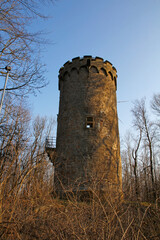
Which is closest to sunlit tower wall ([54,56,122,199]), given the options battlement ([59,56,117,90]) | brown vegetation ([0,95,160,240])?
battlement ([59,56,117,90])

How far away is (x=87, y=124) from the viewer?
12008 mm

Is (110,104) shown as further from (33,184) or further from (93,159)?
(33,184)

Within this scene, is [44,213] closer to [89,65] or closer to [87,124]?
[87,124]

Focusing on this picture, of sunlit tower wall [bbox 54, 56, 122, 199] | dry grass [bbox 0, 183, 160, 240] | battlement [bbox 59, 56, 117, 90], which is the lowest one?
dry grass [bbox 0, 183, 160, 240]

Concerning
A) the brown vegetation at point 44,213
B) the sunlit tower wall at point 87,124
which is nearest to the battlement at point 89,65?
the sunlit tower wall at point 87,124

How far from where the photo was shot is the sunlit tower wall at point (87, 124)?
10156 mm

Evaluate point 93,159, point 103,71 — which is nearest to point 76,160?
point 93,159

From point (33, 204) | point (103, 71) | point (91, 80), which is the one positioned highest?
point (103, 71)

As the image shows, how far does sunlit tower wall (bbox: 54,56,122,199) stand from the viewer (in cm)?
1016

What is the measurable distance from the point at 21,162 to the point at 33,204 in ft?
3.11

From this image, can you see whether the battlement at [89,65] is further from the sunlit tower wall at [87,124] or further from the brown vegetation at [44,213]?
the brown vegetation at [44,213]

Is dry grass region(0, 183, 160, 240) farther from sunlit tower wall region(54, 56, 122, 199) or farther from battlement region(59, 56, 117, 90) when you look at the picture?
battlement region(59, 56, 117, 90)

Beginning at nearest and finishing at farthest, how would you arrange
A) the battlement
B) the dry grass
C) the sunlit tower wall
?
the dry grass → the sunlit tower wall → the battlement

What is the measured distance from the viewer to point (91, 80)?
12148 millimetres
